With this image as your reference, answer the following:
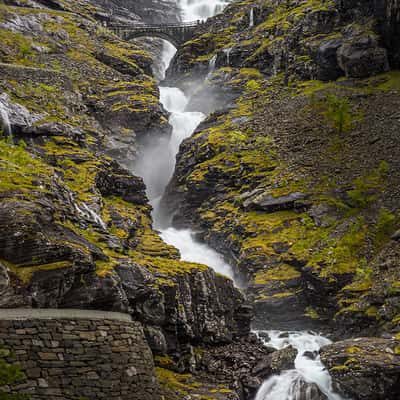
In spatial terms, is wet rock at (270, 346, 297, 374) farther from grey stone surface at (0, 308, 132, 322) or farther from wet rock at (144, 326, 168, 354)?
grey stone surface at (0, 308, 132, 322)

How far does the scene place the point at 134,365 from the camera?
47.0 ft

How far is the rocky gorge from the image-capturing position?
18.7m

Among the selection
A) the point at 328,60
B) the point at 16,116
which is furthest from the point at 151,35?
the point at 16,116

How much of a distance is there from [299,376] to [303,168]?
23304 mm

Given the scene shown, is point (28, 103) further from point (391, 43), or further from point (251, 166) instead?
point (391, 43)

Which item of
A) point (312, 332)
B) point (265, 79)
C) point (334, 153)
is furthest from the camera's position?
point (265, 79)

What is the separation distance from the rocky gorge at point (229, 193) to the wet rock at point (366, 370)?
0.08m

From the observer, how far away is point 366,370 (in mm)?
20797

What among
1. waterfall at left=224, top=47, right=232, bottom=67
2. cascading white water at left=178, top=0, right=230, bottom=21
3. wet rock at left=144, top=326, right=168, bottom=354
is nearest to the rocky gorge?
wet rock at left=144, top=326, right=168, bottom=354

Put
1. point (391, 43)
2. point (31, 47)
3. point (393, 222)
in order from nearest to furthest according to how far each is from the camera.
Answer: point (393, 222)
point (31, 47)
point (391, 43)

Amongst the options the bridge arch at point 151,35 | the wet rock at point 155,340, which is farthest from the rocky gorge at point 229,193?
the bridge arch at point 151,35

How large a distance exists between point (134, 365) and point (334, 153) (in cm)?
3280

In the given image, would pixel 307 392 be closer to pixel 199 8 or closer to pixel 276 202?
pixel 276 202

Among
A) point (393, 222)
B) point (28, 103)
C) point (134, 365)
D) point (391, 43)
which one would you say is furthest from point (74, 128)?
point (391, 43)
